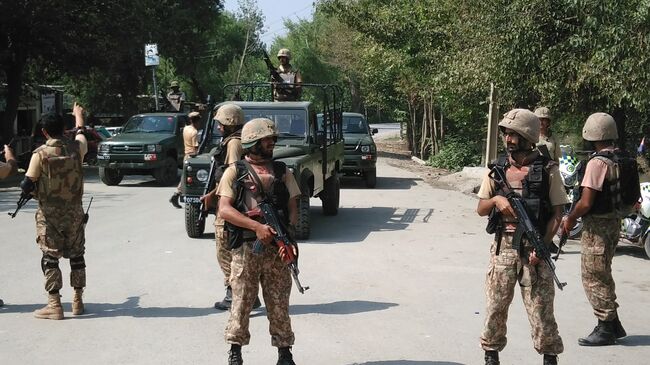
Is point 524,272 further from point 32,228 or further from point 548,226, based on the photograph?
point 32,228

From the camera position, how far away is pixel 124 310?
732 cm

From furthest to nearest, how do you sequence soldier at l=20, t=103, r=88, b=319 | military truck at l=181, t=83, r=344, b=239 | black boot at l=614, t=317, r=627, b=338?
military truck at l=181, t=83, r=344, b=239, soldier at l=20, t=103, r=88, b=319, black boot at l=614, t=317, r=627, b=338

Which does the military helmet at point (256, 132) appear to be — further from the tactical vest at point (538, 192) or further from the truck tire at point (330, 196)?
the truck tire at point (330, 196)

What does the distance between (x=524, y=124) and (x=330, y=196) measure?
868 centimetres

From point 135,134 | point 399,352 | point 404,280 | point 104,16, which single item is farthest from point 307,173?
point 104,16

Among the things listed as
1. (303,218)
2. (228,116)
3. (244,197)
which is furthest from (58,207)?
(303,218)

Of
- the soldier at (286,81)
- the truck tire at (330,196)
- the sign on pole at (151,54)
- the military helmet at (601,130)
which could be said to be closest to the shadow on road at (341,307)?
the military helmet at (601,130)

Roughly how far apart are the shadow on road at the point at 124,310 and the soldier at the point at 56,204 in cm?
29

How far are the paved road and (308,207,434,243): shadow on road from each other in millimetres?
32

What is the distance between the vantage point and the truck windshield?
20.7 metres

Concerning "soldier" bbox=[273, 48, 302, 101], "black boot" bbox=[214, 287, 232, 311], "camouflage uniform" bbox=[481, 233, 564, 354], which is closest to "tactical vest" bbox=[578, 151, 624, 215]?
"camouflage uniform" bbox=[481, 233, 564, 354]

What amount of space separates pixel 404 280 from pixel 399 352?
270 cm

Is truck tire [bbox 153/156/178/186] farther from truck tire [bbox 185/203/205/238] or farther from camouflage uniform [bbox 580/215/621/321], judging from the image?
camouflage uniform [bbox 580/215/621/321]

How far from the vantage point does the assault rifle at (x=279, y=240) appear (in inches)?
200
